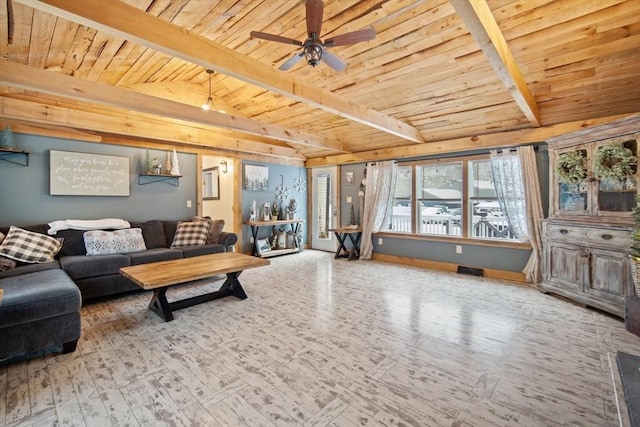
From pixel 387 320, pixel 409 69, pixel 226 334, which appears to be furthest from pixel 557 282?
pixel 226 334

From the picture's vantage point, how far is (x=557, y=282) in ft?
11.8

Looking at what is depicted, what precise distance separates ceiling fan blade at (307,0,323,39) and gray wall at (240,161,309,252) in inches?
168

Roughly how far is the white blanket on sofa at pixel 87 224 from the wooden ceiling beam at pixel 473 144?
4240 millimetres

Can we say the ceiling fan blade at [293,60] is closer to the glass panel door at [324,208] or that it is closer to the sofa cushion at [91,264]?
the sofa cushion at [91,264]

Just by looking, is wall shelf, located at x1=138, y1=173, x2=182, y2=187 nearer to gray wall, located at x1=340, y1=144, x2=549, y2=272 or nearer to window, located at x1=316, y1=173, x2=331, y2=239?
window, located at x1=316, y1=173, x2=331, y2=239

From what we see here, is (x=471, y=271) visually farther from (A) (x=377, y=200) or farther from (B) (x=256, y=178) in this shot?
(B) (x=256, y=178)

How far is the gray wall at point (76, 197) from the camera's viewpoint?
3.77 meters

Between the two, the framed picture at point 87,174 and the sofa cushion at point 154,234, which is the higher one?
the framed picture at point 87,174

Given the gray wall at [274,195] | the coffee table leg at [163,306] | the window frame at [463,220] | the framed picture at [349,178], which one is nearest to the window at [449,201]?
the window frame at [463,220]

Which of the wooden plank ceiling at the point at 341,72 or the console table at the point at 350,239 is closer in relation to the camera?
the wooden plank ceiling at the point at 341,72

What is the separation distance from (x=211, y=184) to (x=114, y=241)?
315 centimetres

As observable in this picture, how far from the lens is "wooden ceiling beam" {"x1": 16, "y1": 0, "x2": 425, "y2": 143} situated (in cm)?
167

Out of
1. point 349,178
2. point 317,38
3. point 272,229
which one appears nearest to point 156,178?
point 272,229

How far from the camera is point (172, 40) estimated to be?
203cm
